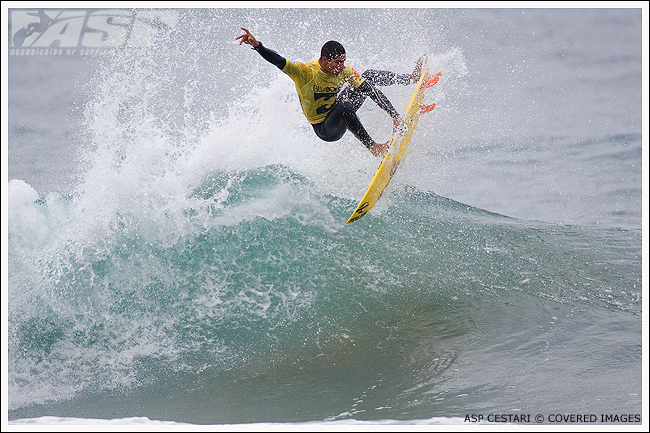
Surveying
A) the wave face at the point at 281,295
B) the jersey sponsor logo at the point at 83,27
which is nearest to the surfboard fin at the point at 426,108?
the wave face at the point at 281,295

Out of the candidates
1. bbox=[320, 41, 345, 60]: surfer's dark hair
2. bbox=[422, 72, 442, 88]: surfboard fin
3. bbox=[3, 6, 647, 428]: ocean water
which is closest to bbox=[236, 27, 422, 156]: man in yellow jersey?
bbox=[320, 41, 345, 60]: surfer's dark hair

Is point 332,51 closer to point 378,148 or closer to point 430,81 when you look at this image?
point 378,148

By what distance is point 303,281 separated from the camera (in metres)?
6.05

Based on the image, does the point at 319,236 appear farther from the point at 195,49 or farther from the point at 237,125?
the point at 195,49

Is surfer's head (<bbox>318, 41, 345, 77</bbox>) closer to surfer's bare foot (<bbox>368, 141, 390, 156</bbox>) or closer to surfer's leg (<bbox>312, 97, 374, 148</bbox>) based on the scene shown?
A: surfer's leg (<bbox>312, 97, 374, 148</bbox>)

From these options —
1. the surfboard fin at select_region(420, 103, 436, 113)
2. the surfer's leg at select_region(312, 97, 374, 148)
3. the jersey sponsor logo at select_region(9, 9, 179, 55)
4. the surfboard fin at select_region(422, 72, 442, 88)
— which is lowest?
the surfer's leg at select_region(312, 97, 374, 148)

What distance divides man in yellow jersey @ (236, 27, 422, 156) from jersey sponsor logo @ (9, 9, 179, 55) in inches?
314

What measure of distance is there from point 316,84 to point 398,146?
116cm

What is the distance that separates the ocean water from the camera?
176 inches

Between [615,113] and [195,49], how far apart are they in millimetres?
11181

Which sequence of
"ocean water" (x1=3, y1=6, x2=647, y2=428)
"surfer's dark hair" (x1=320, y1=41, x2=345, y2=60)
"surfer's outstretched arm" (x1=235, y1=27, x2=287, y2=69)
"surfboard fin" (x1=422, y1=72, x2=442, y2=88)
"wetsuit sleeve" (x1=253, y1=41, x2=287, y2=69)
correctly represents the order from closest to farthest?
"ocean water" (x1=3, y1=6, x2=647, y2=428)
"surfer's outstretched arm" (x1=235, y1=27, x2=287, y2=69)
"wetsuit sleeve" (x1=253, y1=41, x2=287, y2=69)
"surfer's dark hair" (x1=320, y1=41, x2=345, y2=60)
"surfboard fin" (x1=422, y1=72, x2=442, y2=88)

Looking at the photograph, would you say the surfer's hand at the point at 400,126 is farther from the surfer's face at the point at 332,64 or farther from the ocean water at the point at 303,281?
the surfer's face at the point at 332,64

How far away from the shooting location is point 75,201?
6613 mm

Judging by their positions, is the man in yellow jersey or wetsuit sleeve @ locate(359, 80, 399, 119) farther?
wetsuit sleeve @ locate(359, 80, 399, 119)
